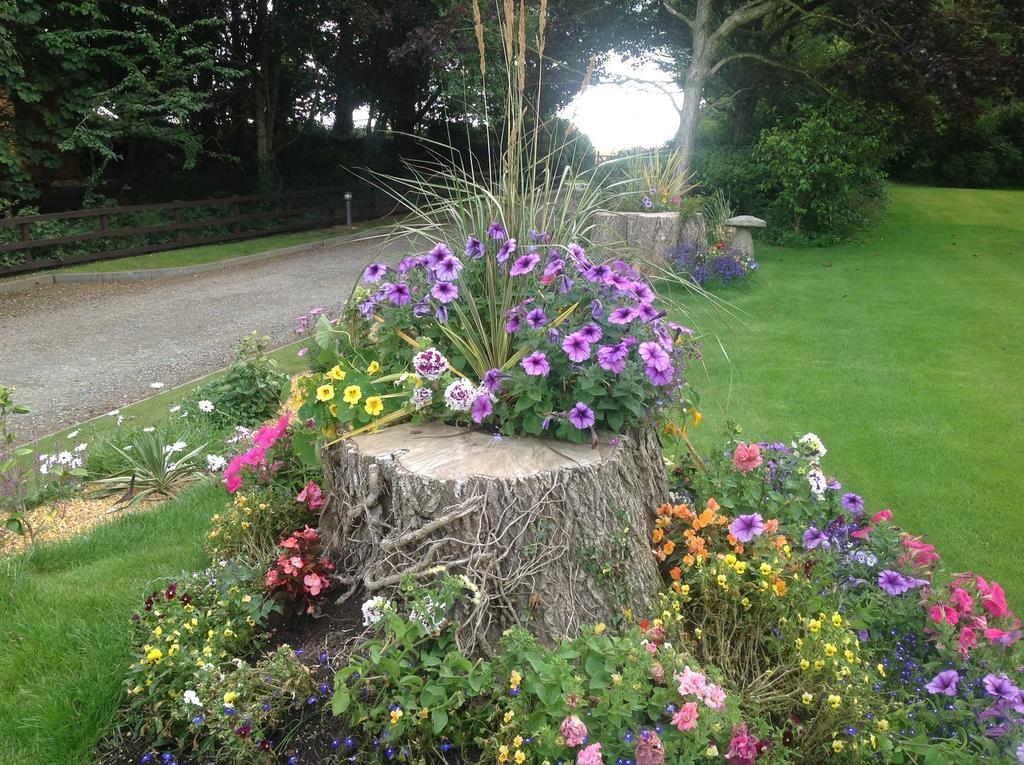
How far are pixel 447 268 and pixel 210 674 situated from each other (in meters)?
1.43

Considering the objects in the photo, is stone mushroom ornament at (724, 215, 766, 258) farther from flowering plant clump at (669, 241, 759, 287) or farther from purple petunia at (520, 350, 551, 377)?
purple petunia at (520, 350, 551, 377)

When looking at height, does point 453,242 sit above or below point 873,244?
above

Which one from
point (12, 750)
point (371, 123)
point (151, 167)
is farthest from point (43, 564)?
point (371, 123)

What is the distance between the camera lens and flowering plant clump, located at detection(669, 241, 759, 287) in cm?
975

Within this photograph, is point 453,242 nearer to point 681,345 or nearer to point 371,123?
point 681,345

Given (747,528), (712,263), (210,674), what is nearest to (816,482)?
(747,528)

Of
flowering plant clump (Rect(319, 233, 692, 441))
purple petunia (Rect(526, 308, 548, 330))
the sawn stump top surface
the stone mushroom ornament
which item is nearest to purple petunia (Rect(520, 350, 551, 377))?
flowering plant clump (Rect(319, 233, 692, 441))

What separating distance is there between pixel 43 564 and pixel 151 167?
46.5 feet

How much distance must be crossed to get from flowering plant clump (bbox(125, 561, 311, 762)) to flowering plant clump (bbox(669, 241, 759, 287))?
8.01 m

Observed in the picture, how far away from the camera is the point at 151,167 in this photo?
1553cm

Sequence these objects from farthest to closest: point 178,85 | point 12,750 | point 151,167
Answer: point 151,167 < point 178,85 < point 12,750

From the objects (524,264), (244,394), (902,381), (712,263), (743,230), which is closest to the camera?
(524,264)

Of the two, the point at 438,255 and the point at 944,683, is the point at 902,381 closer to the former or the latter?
the point at 944,683

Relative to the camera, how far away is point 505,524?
2.20m
